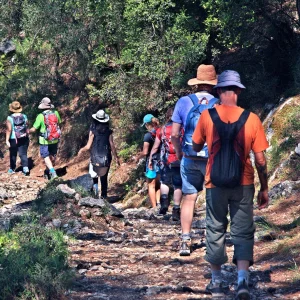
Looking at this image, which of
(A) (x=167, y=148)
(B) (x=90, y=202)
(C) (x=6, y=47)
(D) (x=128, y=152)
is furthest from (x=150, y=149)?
(C) (x=6, y=47)

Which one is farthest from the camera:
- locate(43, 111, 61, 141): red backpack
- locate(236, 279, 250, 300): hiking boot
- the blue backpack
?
locate(43, 111, 61, 141): red backpack

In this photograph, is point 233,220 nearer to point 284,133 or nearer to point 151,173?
point 151,173

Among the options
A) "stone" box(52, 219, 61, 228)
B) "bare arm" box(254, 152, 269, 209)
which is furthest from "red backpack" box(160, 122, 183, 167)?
"bare arm" box(254, 152, 269, 209)

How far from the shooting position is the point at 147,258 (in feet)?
25.9

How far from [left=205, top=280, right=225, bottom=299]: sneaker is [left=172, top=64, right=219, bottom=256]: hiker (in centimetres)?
173

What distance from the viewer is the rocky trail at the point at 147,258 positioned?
6.31 meters

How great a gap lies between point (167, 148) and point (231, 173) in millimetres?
5672

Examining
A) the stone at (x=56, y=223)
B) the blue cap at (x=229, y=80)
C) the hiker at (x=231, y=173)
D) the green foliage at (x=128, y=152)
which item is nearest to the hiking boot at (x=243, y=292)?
the hiker at (x=231, y=173)

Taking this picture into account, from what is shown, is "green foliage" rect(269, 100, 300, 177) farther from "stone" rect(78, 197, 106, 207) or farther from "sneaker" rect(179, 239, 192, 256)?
"sneaker" rect(179, 239, 192, 256)

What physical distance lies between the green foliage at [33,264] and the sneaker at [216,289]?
1.19 meters

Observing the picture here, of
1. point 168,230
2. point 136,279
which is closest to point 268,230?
point 168,230

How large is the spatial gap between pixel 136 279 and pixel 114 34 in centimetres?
1338

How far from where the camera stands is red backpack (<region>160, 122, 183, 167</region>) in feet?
36.9

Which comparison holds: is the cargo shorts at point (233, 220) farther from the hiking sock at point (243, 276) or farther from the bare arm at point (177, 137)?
the bare arm at point (177, 137)
